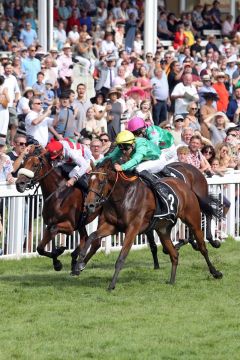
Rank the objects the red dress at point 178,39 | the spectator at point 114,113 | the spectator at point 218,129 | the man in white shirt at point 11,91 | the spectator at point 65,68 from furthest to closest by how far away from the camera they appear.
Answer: the red dress at point 178,39, the spectator at point 65,68, the spectator at point 114,113, the spectator at point 218,129, the man in white shirt at point 11,91

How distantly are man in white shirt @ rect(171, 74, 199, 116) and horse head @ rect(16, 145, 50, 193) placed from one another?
8.43 meters

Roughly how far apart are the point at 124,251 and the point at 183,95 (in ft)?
31.4

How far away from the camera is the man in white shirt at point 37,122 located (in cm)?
1802

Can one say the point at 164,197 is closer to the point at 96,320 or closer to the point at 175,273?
the point at 175,273

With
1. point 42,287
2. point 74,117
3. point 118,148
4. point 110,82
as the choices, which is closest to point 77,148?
point 118,148

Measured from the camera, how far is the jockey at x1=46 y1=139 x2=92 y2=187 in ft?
42.7

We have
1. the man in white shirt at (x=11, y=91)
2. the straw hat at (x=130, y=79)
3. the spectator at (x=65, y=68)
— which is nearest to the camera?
the man in white shirt at (x=11, y=91)

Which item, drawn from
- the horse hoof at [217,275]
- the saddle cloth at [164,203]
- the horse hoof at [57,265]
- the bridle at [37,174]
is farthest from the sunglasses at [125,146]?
the horse hoof at [217,275]

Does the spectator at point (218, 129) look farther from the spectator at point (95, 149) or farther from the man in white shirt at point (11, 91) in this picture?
the spectator at point (95, 149)

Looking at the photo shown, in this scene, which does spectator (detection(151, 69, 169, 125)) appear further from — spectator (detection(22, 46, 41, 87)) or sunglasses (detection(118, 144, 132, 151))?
sunglasses (detection(118, 144, 132, 151))

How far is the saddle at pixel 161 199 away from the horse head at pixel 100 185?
1.86 ft

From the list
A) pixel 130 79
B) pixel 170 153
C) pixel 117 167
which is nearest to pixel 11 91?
pixel 130 79

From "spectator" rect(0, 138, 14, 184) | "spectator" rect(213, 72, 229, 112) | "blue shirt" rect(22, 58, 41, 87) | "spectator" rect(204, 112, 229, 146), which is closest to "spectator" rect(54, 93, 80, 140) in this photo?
"blue shirt" rect(22, 58, 41, 87)

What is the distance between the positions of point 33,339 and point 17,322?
0.70 m
